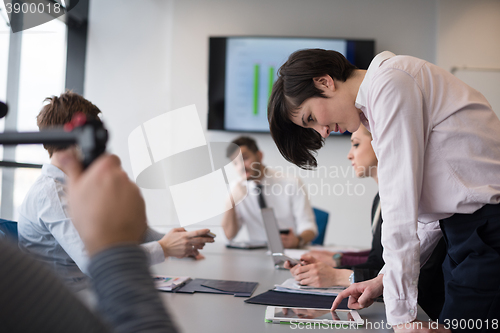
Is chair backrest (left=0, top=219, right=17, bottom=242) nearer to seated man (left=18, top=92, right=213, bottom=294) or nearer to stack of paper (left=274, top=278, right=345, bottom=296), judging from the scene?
seated man (left=18, top=92, right=213, bottom=294)

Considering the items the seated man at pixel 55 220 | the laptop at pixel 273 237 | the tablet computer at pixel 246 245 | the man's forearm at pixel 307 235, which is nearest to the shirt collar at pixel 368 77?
the seated man at pixel 55 220

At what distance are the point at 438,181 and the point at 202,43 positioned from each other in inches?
120

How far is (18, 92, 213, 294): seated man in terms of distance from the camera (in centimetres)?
120

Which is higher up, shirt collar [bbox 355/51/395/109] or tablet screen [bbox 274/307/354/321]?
shirt collar [bbox 355/51/395/109]

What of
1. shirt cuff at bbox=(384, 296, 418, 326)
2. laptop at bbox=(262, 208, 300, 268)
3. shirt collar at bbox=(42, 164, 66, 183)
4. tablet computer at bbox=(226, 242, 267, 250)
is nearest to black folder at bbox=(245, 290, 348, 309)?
shirt cuff at bbox=(384, 296, 418, 326)

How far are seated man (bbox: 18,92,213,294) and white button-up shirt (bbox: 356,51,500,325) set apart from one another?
73 centimetres

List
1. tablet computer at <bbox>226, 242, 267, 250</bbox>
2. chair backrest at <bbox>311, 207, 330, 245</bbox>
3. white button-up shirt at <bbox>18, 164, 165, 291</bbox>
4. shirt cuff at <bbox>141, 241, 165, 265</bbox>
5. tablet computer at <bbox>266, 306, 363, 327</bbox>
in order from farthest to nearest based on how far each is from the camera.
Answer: chair backrest at <bbox>311, 207, 330, 245</bbox> → tablet computer at <bbox>226, 242, 267, 250</bbox> → shirt cuff at <bbox>141, 241, 165, 265</bbox> → white button-up shirt at <bbox>18, 164, 165, 291</bbox> → tablet computer at <bbox>266, 306, 363, 327</bbox>

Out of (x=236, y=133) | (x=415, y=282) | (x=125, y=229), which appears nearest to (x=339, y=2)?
(x=236, y=133)

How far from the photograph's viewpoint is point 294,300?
113 centimetres

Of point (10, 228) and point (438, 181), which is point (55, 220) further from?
point (438, 181)

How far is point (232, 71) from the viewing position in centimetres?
350

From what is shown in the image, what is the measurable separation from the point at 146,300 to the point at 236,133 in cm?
316

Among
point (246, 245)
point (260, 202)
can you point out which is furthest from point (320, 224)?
point (246, 245)

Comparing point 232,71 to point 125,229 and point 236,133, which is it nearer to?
point 236,133
